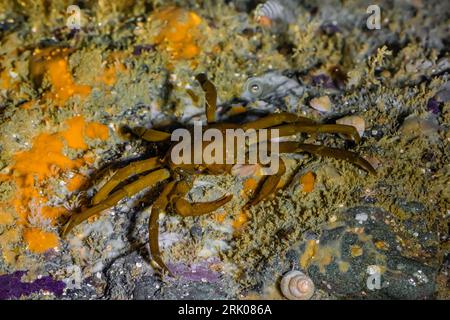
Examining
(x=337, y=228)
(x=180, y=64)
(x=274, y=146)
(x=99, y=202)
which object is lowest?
(x=337, y=228)

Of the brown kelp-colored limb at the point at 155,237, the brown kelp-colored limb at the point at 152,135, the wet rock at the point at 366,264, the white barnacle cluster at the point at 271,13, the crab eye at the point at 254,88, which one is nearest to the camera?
the wet rock at the point at 366,264

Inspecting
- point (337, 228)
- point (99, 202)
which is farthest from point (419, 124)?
point (99, 202)

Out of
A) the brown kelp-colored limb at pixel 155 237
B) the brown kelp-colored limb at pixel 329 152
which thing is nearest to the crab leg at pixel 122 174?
the brown kelp-colored limb at pixel 155 237

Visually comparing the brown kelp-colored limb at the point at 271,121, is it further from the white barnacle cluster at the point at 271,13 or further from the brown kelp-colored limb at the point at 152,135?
the white barnacle cluster at the point at 271,13

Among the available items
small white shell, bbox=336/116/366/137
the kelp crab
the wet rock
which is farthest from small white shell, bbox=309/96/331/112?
the wet rock

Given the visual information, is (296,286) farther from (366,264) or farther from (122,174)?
(122,174)

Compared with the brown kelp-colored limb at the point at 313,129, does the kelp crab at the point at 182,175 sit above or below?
below

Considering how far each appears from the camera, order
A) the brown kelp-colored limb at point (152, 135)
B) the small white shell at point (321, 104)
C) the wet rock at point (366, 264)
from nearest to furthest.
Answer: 1. the wet rock at point (366, 264)
2. the brown kelp-colored limb at point (152, 135)
3. the small white shell at point (321, 104)
